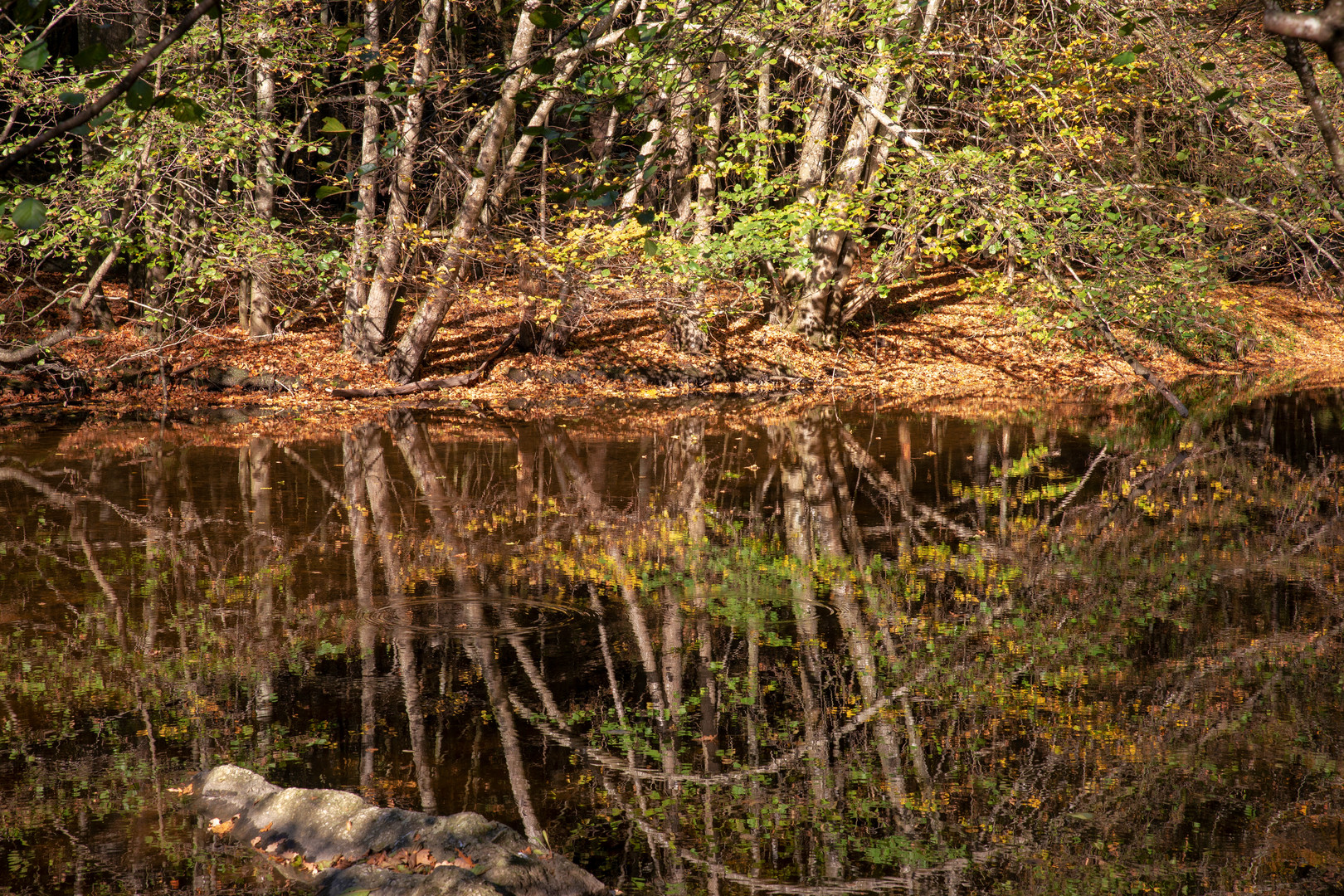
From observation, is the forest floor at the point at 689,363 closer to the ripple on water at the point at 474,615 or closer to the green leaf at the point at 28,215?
the ripple on water at the point at 474,615

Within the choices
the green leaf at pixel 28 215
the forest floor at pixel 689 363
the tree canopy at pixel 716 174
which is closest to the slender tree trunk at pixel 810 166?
the tree canopy at pixel 716 174

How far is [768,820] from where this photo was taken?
164 inches

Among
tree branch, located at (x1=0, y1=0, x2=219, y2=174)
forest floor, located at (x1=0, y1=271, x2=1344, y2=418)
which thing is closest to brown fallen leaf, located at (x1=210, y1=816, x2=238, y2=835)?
tree branch, located at (x1=0, y1=0, x2=219, y2=174)

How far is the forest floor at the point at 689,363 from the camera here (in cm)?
1777

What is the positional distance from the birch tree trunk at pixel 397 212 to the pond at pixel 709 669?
7.22m

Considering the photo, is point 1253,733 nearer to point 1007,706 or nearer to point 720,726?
point 1007,706

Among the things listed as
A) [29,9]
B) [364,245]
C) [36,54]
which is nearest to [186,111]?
[36,54]

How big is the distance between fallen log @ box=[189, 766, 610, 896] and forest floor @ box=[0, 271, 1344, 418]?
1261 centimetres

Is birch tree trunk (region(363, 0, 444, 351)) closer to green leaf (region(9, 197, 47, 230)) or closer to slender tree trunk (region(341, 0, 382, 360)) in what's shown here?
slender tree trunk (region(341, 0, 382, 360))

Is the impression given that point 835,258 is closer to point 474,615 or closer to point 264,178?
point 264,178

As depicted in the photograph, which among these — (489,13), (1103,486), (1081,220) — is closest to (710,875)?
(1103,486)

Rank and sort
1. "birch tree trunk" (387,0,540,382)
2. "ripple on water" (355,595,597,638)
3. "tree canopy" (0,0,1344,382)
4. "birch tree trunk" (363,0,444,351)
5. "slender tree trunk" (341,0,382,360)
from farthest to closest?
1. "slender tree trunk" (341,0,382,360)
2. "birch tree trunk" (363,0,444,351)
3. "birch tree trunk" (387,0,540,382)
4. "tree canopy" (0,0,1344,382)
5. "ripple on water" (355,595,597,638)

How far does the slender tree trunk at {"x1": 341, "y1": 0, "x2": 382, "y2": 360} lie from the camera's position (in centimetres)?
1705

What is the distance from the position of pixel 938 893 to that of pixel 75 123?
359 centimetres
